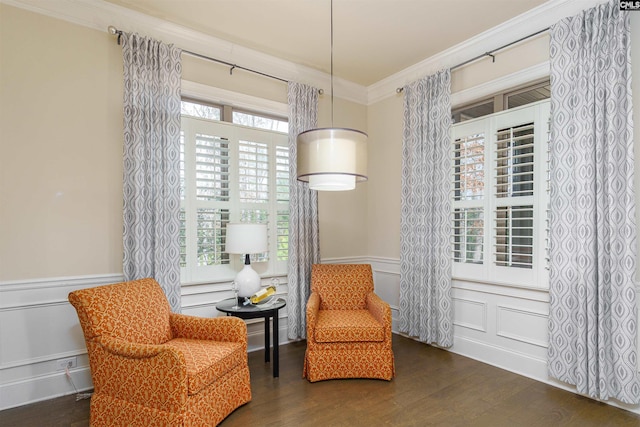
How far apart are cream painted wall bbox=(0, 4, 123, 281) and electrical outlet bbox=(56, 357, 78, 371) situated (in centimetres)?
66

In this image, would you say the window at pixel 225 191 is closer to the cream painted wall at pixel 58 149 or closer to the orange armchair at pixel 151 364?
the cream painted wall at pixel 58 149

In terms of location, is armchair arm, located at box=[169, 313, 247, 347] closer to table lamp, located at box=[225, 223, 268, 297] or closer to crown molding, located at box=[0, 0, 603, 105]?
table lamp, located at box=[225, 223, 268, 297]

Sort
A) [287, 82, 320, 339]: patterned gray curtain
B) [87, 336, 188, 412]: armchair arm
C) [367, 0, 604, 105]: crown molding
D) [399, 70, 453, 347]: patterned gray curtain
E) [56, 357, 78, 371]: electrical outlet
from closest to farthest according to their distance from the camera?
[87, 336, 188, 412]: armchair arm → [56, 357, 78, 371]: electrical outlet → [367, 0, 604, 105]: crown molding → [399, 70, 453, 347]: patterned gray curtain → [287, 82, 320, 339]: patterned gray curtain

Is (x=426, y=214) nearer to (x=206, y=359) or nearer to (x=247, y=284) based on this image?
(x=247, y=284)

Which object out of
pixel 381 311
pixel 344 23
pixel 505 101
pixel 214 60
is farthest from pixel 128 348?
pixel 505 101

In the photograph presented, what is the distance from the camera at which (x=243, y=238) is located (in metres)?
3.22

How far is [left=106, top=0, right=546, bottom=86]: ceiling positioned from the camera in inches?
118

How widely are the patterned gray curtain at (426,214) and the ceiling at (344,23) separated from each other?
46cm

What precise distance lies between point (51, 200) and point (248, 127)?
6.05ft

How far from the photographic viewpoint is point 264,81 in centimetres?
395

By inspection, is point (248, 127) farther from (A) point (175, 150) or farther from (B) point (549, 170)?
(B) point (549, 170)

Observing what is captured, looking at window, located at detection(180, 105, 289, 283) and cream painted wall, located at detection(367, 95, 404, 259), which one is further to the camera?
cream painted wall, located at detection(367, 95, 404, 259)

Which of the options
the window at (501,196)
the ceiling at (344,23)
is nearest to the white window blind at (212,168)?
the ceiling at (344,23)

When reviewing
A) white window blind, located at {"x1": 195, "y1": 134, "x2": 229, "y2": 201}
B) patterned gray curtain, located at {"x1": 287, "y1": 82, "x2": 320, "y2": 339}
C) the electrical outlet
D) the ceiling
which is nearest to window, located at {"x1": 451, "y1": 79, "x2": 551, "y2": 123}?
the ceiling
